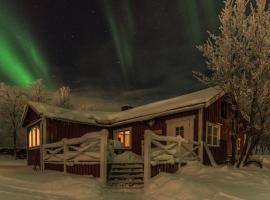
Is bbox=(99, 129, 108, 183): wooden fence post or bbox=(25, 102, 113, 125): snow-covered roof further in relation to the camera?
bbox=(25, 102, 113, 125): snow-covered roof

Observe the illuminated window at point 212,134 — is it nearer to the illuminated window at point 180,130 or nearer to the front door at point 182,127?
the front door at point 182,127

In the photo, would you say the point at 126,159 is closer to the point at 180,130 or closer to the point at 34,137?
the point at 180,130

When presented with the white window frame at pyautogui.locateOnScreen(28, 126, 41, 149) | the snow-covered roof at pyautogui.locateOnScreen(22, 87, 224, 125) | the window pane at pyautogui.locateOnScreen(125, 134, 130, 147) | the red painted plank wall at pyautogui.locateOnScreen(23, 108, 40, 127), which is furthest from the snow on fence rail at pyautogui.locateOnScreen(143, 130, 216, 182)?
the red painted plank wall at pyautogui.locateOnScreen(23, 108, 40, 127)

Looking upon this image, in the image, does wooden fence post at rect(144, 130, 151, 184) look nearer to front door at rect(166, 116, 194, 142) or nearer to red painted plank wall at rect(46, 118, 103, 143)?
front door at rect(166, 116, 194, 142)

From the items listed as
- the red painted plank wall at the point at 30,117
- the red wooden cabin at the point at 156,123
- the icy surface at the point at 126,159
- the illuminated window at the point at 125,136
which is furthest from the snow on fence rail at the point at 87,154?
the illuminated window at the point at 125,136

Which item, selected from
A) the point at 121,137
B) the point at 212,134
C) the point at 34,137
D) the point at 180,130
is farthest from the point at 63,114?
the point at 212,134

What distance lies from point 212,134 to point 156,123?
3548mm

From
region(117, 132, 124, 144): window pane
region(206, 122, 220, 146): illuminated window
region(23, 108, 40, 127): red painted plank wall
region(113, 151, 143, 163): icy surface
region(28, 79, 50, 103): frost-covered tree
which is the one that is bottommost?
region(113, 151, 143, 163): icy surface

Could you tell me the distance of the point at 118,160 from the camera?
48.4 feet

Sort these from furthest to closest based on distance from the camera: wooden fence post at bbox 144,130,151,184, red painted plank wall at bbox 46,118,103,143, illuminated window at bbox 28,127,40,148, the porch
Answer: illuminated window at bbox 28,127,40,148 → red painted plank wall at bbox 46,118,103,143 → the porch → wooden fence post at bbox 144,130,151,184

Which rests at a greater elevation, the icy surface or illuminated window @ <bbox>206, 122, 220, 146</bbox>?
illuminated window @ <bbox>206, 122, 220, 146</bbox>

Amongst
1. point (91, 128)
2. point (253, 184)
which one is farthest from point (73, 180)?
point (91, 128)

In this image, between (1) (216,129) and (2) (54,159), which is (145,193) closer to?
(2) (54,159)

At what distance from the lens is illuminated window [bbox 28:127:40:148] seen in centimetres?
2251
